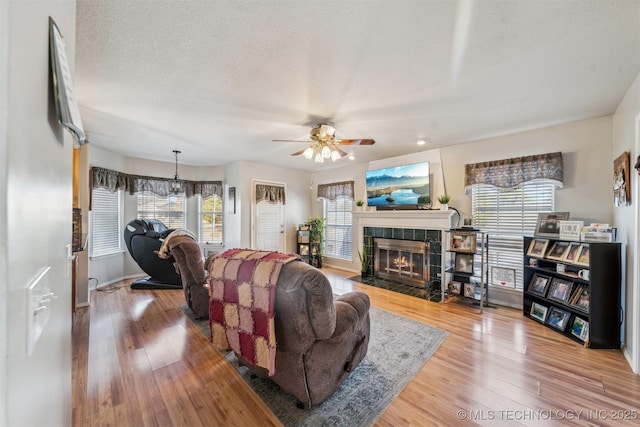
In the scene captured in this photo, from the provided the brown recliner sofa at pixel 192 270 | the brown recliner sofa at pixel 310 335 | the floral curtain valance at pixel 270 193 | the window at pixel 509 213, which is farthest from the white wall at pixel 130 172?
the window at pixel 509 213

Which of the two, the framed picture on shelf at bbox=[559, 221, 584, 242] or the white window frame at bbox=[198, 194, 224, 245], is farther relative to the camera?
the white window frame at bbox=[198, 194, 224, 245]

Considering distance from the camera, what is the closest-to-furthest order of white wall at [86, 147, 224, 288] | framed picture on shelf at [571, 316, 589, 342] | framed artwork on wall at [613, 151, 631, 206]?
framed artwork on wall at [613, 151, 631, 206], framed picture on shelf at [571, 316, 589, 342], white wall at [86, 147, 224, 288]

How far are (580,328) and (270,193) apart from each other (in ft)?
17.2

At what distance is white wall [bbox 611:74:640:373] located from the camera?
2.08 meters

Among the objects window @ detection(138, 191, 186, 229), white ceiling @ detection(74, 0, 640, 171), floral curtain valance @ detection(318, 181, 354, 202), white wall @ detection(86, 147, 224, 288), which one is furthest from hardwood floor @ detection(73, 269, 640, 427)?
floral curtain valance @ detection(318, 181, 354, 202)

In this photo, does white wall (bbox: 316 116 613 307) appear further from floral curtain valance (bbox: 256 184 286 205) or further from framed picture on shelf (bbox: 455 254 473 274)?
floral curtain valance (bbox: 256 184 286 205)

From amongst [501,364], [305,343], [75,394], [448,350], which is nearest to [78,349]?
[75,394]

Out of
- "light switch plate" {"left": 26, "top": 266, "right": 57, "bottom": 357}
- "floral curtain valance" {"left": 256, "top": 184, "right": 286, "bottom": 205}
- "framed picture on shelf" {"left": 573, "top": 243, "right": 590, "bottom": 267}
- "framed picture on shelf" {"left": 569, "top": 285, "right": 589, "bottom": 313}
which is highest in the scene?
"floral curtain valance" {"left": 256, "top": 184, "right": 286, "bottom": 205}

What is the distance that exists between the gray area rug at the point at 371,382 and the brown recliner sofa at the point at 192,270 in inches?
10.5

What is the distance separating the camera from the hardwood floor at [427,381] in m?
1.65

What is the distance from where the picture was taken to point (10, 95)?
39 centimetres

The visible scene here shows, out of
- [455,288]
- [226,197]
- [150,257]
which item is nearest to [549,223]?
[455,288]

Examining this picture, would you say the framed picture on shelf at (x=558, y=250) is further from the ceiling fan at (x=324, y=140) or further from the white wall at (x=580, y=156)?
the ceiling fan at (x=324, y=140)

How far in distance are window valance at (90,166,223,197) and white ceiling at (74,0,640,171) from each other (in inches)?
49.9
